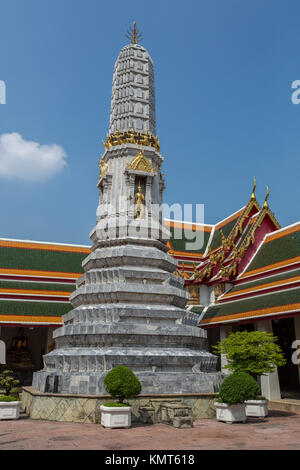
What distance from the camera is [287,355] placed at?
2114 centimetres

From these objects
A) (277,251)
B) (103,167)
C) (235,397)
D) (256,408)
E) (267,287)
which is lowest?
(256,408)

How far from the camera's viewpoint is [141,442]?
8.34 meters

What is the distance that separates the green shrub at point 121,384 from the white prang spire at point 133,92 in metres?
10.4

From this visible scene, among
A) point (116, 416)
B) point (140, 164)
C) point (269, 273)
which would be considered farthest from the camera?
point (269, 273)

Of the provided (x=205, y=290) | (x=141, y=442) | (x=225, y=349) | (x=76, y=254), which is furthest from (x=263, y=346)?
(x=76, y=254)

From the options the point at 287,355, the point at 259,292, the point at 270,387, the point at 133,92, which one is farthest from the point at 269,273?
the point at 133,92

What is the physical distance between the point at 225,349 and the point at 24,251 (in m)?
16.3

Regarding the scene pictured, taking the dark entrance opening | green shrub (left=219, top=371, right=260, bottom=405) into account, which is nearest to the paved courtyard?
green shrub (left=219, top=371, right=260, bottom=405)

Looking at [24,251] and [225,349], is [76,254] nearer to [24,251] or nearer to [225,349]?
[24,251]

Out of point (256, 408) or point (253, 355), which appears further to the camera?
point (253, 355)

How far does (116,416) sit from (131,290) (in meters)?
4.63

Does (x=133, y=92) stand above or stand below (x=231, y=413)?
above

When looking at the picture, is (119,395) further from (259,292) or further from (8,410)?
(259,292)

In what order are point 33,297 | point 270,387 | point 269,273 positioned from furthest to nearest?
point 33,297 → point 269,273 → point 270,387
